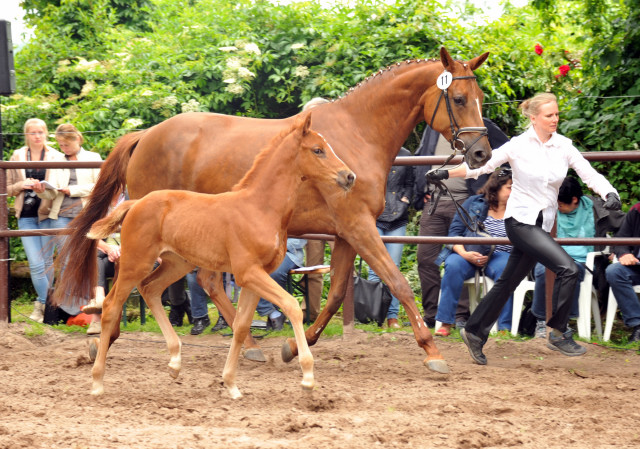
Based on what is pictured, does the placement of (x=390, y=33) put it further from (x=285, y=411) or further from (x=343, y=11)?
(x=285, y=411)

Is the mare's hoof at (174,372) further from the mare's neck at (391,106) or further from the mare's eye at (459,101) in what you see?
the mare's eye at (459,101)

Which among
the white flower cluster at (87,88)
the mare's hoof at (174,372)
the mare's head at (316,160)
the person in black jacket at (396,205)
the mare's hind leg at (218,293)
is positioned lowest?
the mare's hoof at (174,372)

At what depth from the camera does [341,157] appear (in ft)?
17.6

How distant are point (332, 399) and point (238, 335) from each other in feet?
2.12

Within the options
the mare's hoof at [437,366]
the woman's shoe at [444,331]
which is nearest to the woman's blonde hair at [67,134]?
the woman's shoe at [444,331]

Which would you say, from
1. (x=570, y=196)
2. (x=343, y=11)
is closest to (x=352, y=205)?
(x=570, y=196)

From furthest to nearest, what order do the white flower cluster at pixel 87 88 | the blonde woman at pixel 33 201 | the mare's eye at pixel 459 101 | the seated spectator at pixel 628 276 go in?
the white flower cluster at pixel 87 88, the blonde woman at pixel 33 201, the seated spectator at pixel 628 276, the mare's eye at pixel 459 101

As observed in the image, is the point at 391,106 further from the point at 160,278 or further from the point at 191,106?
the point at 191,106

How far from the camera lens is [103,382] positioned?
16.0ft

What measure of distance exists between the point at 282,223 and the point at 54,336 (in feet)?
9.99

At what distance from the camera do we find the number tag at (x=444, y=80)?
5246 millimetres

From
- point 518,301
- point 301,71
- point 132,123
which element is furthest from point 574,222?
point 132,123

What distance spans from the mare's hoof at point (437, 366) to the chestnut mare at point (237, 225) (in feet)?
4.21

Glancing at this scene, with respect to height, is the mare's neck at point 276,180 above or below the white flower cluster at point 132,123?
below
